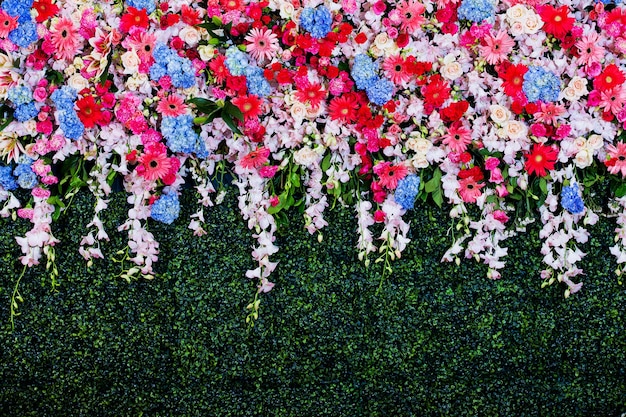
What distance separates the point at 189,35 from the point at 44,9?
0.52 m

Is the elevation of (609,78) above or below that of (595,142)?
above

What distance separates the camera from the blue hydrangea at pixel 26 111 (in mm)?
2141

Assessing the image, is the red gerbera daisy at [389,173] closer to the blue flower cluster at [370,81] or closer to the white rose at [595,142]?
the blue flower cluster at [370,81]

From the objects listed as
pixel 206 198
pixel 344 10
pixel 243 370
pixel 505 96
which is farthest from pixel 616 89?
pixel 243 370

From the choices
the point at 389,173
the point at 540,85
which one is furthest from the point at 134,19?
the point at 540,85

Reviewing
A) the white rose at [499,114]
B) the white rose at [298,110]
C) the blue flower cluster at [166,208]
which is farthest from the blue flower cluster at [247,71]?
the white rose at [499,114]

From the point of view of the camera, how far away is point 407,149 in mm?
2189

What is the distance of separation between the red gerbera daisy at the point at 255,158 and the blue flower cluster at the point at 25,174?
2.43 ft

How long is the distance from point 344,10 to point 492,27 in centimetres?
53

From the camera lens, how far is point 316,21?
6.90 feet

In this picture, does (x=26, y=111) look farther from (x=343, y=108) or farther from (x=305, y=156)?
(x=343, y=108)

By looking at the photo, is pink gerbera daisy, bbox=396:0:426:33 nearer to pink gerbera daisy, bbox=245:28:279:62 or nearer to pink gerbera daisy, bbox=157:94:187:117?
pink gerbera daisy, bbox=245:28:279:62

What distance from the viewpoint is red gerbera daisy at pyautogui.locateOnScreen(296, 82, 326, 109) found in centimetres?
212

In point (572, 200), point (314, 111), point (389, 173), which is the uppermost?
point (314, 111)
